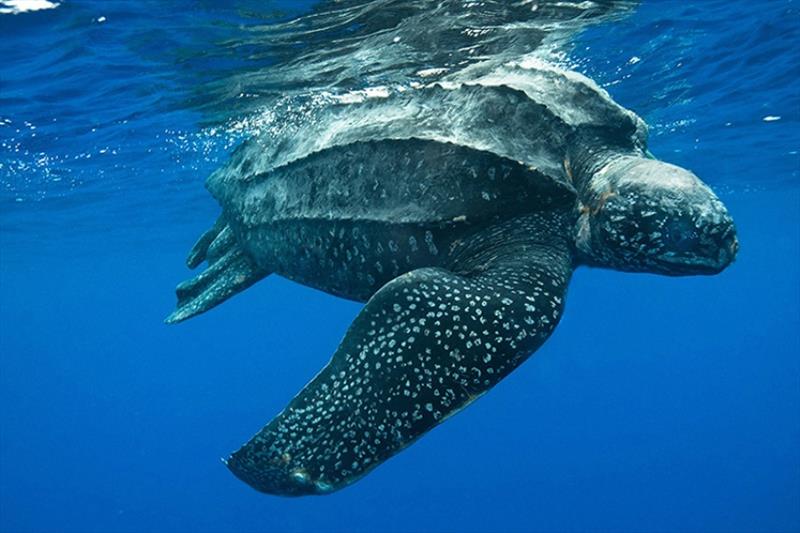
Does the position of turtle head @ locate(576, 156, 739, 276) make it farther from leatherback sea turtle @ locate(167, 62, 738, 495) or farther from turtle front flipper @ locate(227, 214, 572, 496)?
turtle front flipper @ locate(227, 214, 572, 496)

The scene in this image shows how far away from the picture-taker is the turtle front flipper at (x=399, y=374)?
2.72 metres

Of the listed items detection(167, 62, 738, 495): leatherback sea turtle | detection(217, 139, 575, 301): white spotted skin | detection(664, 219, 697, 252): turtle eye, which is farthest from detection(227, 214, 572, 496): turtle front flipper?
detection(664, 219, 697, 252): turtle eye

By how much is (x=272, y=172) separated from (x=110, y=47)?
310cm

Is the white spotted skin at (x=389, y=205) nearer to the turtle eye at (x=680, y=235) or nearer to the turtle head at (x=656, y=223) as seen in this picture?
the turtle head at (x=656, y=223)

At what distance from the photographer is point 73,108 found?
927 cm

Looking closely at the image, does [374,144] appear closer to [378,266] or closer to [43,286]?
[378,266]

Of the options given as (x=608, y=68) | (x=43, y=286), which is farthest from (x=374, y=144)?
(x=43, y=286)

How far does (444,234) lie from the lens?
153 inches

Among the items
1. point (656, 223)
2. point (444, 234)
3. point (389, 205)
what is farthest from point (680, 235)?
point (389, 205)

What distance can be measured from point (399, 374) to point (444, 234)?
1.29 meters

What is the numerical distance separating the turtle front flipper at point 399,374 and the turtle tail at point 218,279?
3.02 m

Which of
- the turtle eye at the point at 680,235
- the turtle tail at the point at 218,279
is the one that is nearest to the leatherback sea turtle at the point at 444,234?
the turtle eye at the point at 680,235

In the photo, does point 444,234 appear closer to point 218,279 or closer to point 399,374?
point 399,374

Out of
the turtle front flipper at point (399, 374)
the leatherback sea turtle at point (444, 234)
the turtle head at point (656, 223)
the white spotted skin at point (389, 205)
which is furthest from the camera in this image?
the white spotted skin at point (389, 205)
